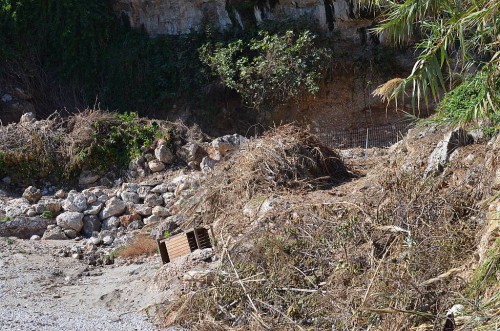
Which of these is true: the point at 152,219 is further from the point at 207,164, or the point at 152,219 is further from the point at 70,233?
the point at 207,164

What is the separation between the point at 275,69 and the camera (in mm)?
16094

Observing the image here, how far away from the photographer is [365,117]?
16641 mm

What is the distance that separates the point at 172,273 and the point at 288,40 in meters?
8.66

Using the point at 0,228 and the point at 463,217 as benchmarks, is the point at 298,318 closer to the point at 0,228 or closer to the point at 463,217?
the point at 463,217

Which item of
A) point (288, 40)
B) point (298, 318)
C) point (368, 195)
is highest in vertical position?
point (288, 40)

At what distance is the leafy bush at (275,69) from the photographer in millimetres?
16078

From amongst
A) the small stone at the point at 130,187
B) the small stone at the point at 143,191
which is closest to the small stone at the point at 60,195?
the small stone at the point at 130,187

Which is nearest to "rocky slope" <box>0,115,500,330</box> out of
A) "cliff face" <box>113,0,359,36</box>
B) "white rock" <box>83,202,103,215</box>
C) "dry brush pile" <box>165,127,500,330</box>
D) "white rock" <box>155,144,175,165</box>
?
"dry brush pile" <box>165,127,500,330</box>

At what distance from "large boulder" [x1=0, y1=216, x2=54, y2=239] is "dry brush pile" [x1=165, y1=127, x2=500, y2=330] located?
3.59 metres

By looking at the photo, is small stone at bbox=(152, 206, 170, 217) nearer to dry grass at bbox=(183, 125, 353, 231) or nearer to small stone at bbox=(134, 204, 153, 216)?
small stone at bbox=(134, 204, 153, 216)

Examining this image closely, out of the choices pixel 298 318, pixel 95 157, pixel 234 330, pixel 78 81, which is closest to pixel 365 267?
pixel 298 318

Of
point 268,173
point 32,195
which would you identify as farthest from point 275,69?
point 268,173

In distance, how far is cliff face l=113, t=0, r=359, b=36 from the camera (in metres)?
16.8

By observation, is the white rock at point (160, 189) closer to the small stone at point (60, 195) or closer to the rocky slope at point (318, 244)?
the rocky slope at point (318, 244)
